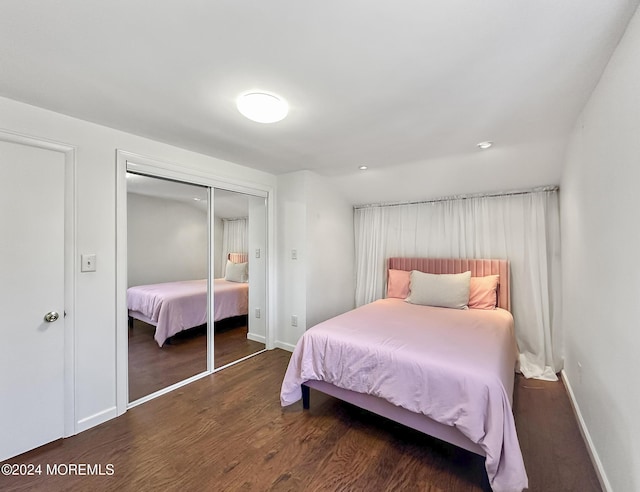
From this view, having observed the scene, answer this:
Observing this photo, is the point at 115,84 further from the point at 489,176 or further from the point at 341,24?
the point at 489,176

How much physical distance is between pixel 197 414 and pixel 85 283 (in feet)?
4.28

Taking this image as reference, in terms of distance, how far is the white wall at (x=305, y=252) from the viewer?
3428 millimetres

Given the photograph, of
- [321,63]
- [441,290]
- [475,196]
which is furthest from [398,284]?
[321,63]

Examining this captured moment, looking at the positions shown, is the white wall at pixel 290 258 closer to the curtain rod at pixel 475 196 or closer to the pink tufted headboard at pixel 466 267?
the curtain rod at pixel 475 196

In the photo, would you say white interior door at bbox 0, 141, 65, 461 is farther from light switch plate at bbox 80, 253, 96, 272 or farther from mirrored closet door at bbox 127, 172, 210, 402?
mirrored closet door at bbox 127, 172, 210, 402

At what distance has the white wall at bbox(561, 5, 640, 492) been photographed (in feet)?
3.79

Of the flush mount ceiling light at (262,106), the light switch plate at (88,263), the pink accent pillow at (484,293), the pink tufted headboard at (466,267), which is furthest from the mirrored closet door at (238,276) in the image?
the pink accent pillow at (484,293)

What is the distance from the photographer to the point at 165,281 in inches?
102

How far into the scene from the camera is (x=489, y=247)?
11.0 feet

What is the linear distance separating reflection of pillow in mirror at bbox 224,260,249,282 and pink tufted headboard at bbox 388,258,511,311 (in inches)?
Answer: 78.6

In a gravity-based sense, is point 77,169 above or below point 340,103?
below

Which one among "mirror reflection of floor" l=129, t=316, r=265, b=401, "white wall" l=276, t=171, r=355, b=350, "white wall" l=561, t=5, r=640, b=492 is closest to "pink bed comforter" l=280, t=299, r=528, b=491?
"white wall" l=561, t=5, r=640, b=492

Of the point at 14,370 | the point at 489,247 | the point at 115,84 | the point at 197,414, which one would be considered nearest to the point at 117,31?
the point at 115,84

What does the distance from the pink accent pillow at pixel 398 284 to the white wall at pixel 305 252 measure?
76cm
